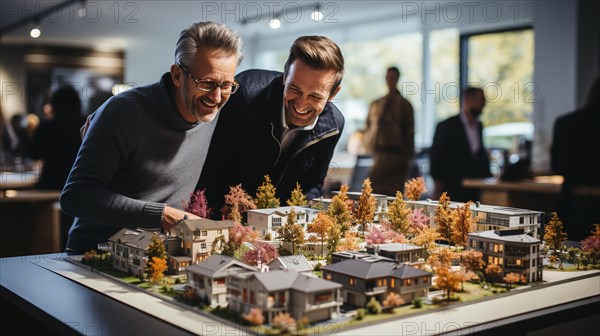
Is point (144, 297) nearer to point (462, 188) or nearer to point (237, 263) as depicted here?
point (237, 263)

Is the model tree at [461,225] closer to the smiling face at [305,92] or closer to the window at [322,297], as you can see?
the smiling face at [305,92]

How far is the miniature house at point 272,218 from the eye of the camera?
10.6ft

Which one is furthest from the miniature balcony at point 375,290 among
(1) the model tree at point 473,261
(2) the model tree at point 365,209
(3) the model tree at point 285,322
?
(2) the model tree at point 365,209

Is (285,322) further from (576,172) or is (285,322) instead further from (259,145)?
(576,172)

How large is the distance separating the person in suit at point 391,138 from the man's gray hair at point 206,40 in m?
3.38

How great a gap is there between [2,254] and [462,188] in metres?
4.41

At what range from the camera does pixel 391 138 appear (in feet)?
21.8

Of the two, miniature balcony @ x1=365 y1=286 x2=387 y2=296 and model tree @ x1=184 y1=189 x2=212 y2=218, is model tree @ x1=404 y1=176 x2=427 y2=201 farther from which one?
miniature balcony @ x1=365 y1=286 x2=387 y2=296

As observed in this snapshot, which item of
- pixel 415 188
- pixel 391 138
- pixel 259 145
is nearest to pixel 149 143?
pixel 259 145

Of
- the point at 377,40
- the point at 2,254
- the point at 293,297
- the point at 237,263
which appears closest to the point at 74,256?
the point at 237,263

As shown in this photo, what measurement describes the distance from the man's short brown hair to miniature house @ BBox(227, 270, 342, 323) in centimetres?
172

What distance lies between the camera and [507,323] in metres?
2.18

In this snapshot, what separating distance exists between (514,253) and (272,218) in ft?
3.87

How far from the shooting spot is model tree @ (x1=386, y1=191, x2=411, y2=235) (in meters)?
3.31
